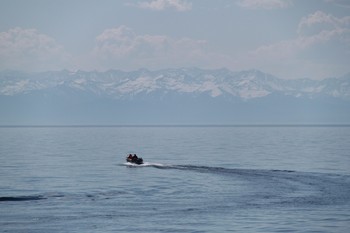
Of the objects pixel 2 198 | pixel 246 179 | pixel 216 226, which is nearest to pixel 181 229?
pixel 216 226

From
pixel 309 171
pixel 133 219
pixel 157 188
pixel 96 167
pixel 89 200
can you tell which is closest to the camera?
pixel 133 219

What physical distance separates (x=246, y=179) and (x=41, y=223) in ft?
138

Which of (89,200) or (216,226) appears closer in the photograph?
(216,226)

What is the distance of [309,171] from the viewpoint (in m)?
111

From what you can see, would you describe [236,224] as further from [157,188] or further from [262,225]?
[157,188]

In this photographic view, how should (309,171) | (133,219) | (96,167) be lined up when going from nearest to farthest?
(133,219), (309,171), (96,167)

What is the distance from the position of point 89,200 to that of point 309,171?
1798 inches

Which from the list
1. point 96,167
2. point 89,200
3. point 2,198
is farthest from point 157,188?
point 96,167

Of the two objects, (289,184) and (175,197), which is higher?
(289,184)

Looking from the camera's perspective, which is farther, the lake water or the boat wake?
the boat wake

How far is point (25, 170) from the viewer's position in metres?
114

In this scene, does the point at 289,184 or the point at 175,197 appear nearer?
the point at 175,197

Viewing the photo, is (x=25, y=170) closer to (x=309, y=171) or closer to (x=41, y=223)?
(x=309, y=171)

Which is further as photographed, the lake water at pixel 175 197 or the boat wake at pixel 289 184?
the boat wake at pixel 289 184
